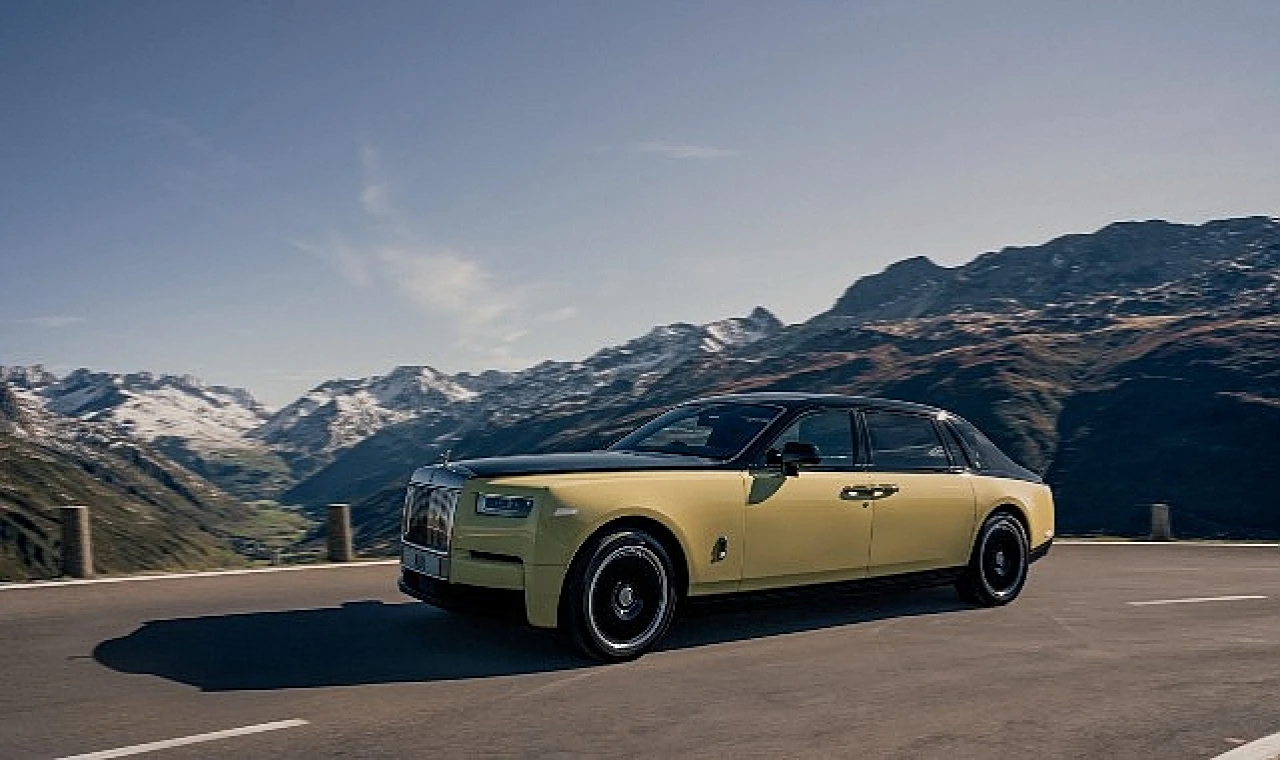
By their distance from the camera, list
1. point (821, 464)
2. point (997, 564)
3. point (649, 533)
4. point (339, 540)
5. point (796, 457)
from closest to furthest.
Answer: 1. point (649, 533)
2. point (796, 457)
3. point (821, 464)
4. point (997, 564)
5. point (339, 540)

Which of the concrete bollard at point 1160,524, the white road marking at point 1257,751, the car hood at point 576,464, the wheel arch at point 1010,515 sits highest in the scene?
the car hood at point 576,464

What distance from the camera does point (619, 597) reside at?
6727 mm

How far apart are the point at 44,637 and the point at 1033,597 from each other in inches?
331

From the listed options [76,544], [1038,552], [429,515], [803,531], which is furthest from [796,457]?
[76,544]

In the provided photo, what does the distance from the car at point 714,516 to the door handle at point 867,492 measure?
12 mm

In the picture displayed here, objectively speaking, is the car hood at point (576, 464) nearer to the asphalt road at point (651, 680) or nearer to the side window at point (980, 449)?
the asphalt road at point (651, 680)

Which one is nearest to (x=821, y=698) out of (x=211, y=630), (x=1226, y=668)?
(x=1226, y=668)

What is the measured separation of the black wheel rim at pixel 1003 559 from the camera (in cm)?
918

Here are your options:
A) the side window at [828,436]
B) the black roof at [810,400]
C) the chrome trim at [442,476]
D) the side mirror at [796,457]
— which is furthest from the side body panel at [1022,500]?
the chrome trim at [442,476]

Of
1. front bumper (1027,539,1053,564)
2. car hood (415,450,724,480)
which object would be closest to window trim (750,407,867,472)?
car hood (415,450,724,480)

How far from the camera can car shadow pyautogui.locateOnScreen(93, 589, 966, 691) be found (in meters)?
6.27

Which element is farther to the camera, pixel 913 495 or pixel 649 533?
pixel 913 495

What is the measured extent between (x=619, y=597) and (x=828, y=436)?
236cm

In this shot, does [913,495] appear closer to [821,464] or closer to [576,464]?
[821,464]
